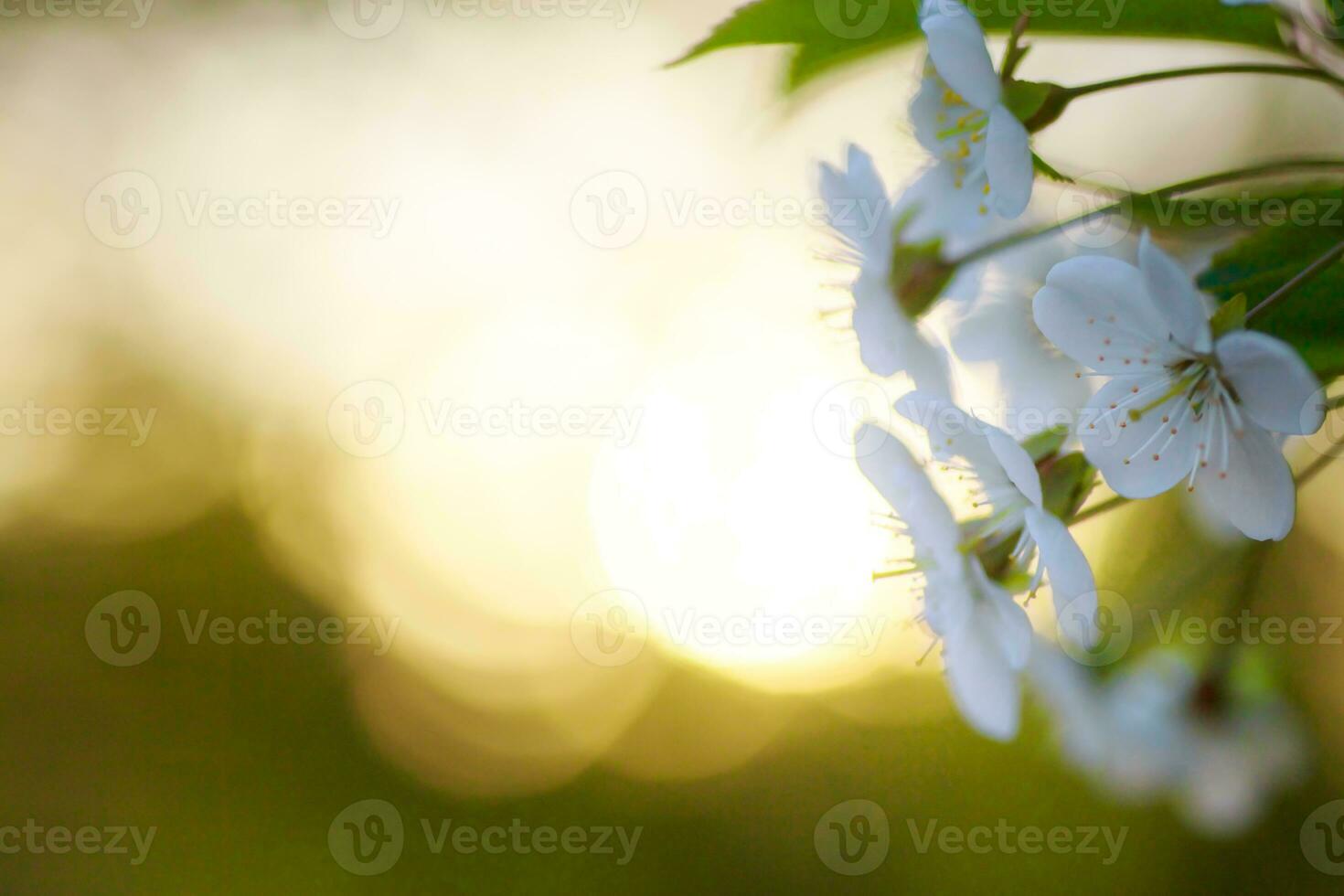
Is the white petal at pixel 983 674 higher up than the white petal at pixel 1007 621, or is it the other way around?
the white petal at pixel 1007 621

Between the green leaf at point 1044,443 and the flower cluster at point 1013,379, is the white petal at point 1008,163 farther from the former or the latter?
the green leaf at point 1044,443

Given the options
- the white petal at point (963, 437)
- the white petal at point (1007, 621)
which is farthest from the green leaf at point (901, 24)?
the white petal at point (1007, 621)

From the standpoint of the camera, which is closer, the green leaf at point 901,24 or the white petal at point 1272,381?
the white petal at point 1272,381

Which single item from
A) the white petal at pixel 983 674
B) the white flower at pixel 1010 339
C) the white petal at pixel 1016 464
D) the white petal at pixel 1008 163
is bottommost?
the white petal at pixel 983 674

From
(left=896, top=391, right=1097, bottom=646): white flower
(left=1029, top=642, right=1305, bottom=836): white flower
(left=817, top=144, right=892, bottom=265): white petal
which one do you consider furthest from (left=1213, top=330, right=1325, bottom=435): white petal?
(left=1029, top=642, right=1305, bottom=836): white flower

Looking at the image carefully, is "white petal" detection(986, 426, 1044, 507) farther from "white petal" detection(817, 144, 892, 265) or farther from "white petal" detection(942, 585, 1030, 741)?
"white petal" detection(817, 144, 892, 265)

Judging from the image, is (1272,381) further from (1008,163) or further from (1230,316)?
(1008,163)

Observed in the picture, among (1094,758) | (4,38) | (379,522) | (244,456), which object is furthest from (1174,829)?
(4,38)
